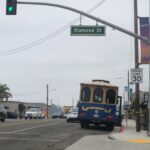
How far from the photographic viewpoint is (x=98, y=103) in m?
35.8

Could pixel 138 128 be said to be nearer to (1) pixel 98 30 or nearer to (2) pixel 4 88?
(1) pixel 98 30

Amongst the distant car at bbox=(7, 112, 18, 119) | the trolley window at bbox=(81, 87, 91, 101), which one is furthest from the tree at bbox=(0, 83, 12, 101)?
the trolley window at bbox=(81, 87, 91, 101)

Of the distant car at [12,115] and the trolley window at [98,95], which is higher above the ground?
the trolley window at [98,95]

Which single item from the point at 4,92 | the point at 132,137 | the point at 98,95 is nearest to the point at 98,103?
the point at 98,95

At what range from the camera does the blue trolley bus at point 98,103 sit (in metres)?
35.8

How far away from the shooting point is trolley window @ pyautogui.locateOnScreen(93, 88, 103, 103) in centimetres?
3594

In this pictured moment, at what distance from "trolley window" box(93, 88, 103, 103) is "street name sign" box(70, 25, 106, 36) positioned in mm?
12156

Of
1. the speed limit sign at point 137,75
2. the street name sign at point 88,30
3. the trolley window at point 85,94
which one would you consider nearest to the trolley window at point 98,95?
the trolley window at point 85,94

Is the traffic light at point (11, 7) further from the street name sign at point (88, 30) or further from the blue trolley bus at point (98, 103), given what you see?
the blue trolley bus at point (98, 103)

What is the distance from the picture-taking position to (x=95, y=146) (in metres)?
21.6

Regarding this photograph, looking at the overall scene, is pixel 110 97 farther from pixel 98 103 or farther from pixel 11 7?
pixel 11 7

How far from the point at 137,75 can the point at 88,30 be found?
22.2 feet

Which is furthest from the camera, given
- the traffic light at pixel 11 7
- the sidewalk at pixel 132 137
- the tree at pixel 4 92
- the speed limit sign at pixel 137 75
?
the tree at pixel 4 92

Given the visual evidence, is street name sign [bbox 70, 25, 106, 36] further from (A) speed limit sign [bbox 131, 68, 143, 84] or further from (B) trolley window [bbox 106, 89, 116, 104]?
(B) trolley window [bbox 106, 89, 116, 104]
